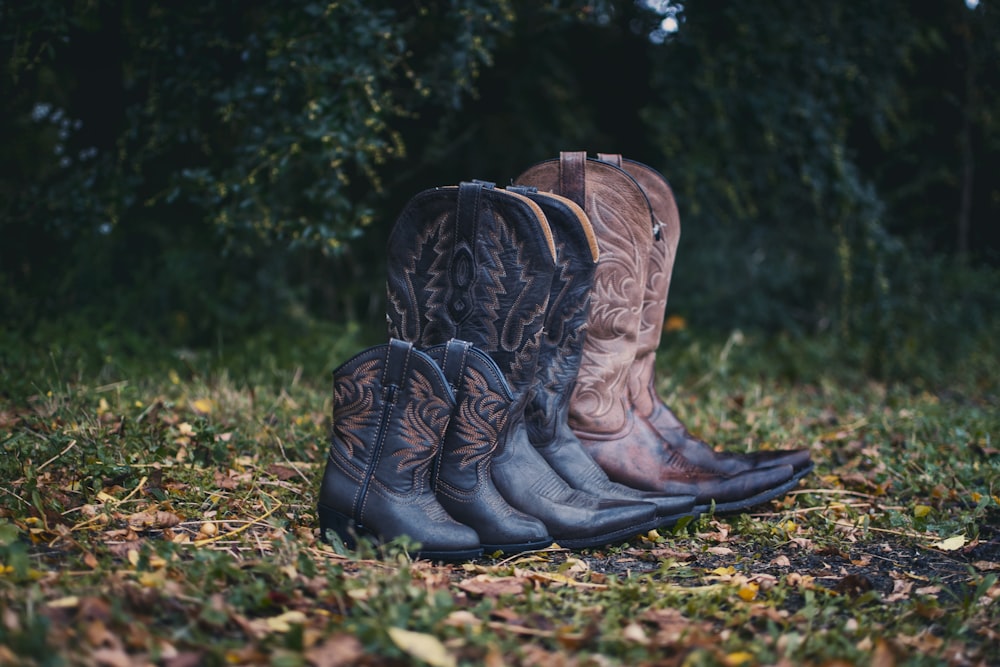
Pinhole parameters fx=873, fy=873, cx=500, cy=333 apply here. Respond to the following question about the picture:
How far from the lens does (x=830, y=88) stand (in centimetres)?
475

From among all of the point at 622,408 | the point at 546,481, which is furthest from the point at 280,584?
the point at 622,408

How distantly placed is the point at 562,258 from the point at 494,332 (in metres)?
0.28

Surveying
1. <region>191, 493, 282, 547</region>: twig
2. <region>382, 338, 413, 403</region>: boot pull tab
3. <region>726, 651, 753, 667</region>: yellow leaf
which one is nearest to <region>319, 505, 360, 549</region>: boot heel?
<region>191, 493, 282, 547</region>: twig

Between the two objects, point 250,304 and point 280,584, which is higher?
point 250,304

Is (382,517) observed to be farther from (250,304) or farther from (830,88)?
(830,88)

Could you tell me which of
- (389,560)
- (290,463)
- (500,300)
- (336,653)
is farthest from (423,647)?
(290,463)

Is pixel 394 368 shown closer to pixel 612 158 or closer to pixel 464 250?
pixel 464 250

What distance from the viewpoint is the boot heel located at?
205 centimetres

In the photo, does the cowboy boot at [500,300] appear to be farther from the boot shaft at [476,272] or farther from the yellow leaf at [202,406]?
the yellow leaf at [202,406]

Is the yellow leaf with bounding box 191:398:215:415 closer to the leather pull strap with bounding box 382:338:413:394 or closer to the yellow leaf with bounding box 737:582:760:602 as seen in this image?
the leather pull strap with bounding box 382:338:413:394

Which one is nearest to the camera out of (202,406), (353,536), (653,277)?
(353,536)

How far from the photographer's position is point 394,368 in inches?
80.0

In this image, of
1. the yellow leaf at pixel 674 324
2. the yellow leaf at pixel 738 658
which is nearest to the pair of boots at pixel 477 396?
the yellow leaf at pixel 738 658

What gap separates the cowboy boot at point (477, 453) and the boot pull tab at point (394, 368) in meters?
0.10
